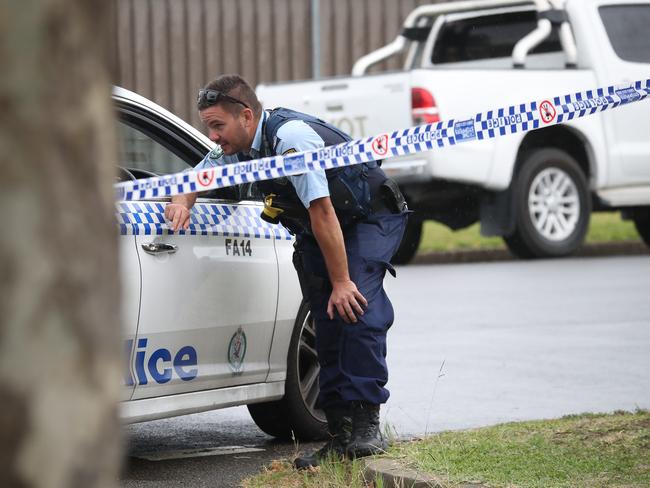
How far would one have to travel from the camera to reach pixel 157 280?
4.93m

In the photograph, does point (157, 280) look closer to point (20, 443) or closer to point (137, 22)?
point (20, 443)

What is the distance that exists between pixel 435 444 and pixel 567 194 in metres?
9.18

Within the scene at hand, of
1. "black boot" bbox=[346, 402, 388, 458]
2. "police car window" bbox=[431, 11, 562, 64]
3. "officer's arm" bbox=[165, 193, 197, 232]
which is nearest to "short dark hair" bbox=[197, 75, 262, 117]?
"officer's arm" bbox=[165, 193, 197, 232]

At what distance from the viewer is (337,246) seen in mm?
4789

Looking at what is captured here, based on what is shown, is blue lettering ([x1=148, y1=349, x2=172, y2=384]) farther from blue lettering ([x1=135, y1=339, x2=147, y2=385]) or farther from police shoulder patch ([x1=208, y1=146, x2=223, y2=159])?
police shoulder patch ([x1=208, y1=146, x2=223, y2=159])

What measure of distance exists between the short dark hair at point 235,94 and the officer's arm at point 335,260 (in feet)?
1.54

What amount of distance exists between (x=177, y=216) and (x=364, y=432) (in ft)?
3.30

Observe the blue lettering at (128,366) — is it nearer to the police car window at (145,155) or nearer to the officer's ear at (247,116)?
the officer's ear at (247,116)

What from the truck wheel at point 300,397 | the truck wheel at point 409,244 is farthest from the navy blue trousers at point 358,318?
the truck wheel at point 409,244

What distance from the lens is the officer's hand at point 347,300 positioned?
15.9 ft

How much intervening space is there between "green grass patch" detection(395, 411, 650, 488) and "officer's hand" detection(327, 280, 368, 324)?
487 millimetres

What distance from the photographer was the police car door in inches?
193

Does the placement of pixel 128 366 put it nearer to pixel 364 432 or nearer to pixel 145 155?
pixel 364 432

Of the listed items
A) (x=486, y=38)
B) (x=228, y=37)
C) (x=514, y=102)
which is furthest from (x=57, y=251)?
(x=228, y=37)
